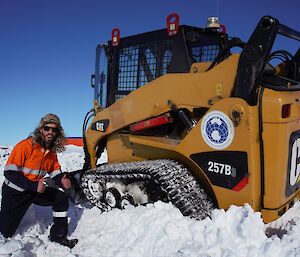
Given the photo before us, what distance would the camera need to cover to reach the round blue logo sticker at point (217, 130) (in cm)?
354

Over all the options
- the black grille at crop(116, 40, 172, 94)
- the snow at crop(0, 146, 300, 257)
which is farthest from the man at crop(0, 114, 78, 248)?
the black grille at crop(116, 40, 172, 94)

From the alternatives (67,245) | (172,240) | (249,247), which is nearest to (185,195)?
(172,240)

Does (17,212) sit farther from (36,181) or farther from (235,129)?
(235,129)

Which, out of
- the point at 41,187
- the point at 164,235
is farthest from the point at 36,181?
the point at 164,235

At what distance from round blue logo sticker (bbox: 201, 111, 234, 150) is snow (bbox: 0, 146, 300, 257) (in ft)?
2.02

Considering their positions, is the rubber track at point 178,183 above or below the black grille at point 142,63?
below

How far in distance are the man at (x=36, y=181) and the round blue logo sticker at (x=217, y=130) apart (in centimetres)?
162

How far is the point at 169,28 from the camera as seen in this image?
459 cm

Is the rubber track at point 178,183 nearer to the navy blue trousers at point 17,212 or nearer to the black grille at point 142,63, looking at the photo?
the navy blue trousers at point 17,212

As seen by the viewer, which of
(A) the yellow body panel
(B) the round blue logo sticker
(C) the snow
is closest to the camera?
(C) the snow

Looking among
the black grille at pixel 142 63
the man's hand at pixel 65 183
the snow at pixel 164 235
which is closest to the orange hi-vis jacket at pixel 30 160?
the man's hand at pixel 65 183

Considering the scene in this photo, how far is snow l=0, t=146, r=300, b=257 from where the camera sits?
304 centimetres

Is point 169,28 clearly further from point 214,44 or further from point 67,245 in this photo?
point 67,245

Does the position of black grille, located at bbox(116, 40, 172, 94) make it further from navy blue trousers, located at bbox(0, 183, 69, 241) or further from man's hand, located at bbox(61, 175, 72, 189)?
navy blue trousers, located at bbox(0, 183, 69, 241)
